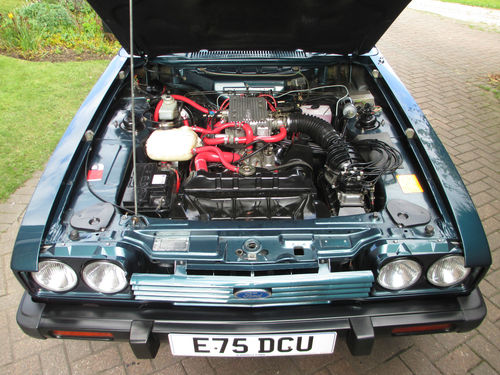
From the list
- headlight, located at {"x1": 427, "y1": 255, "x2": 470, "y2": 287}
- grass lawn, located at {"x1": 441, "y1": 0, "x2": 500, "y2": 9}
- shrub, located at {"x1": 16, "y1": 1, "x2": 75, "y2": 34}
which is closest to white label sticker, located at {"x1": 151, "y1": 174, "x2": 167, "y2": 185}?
headlight, located at {"x1": 427, "y1": 255, "x2": 470, "y2": 287}

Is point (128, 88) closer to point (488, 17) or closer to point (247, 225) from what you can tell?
point (247, 225)

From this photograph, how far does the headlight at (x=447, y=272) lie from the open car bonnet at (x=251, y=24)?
145 centimetres

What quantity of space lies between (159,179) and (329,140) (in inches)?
37.7

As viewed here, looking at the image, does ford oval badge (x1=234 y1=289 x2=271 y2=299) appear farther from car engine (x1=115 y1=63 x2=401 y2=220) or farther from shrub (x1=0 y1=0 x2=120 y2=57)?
shrub (x1=0 y1=0 x2=120 y2=57)

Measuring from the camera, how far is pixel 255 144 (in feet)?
6.84

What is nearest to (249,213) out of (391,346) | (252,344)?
(252,344)

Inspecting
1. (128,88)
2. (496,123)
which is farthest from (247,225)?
(496,123)

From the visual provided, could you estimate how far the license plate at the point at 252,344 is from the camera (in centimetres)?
147

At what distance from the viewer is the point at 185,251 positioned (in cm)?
142

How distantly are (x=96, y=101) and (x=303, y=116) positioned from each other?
128cm

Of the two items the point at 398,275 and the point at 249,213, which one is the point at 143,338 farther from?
the point at 398,275

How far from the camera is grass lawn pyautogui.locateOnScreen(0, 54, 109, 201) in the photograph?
3.60 m

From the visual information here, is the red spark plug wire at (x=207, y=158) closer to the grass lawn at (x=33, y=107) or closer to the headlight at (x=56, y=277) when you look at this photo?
the headlight at (x=56, y=277)

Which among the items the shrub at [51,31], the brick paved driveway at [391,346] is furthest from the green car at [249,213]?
the shrub at [51,31]
